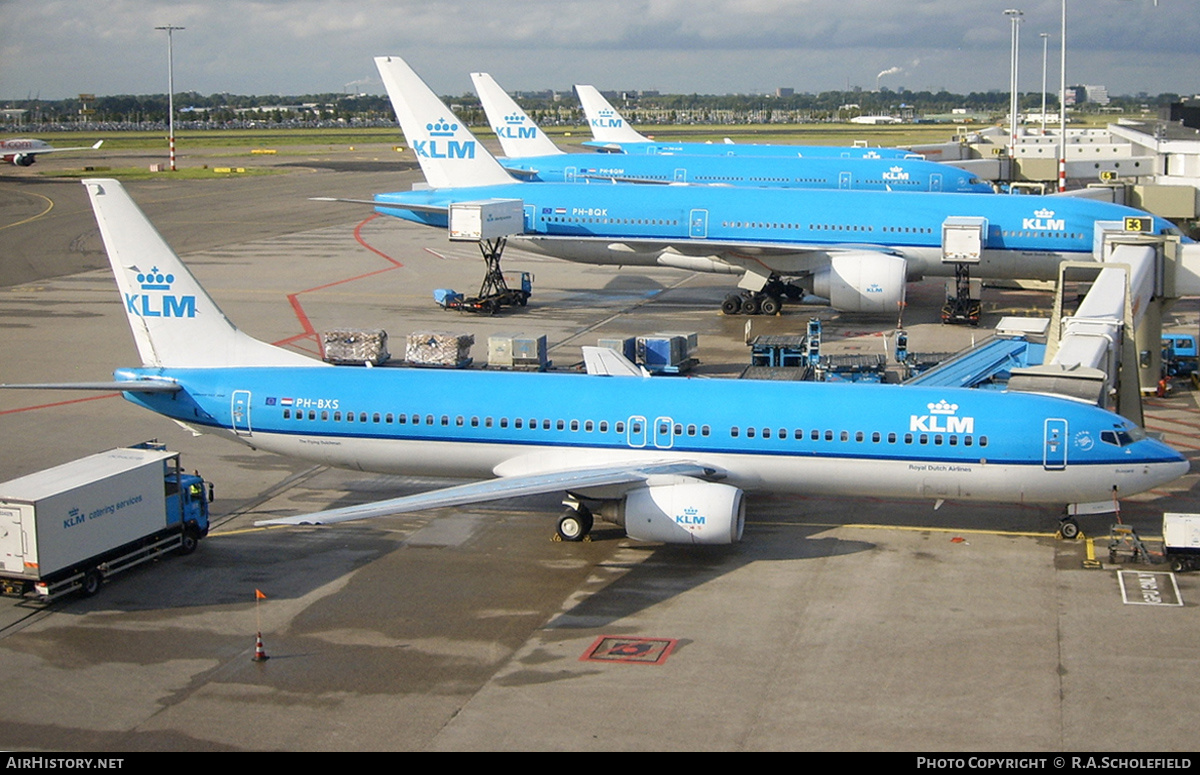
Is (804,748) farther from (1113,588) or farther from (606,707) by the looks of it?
(1113,588)

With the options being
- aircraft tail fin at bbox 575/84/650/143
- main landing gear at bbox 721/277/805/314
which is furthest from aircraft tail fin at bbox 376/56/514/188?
aircraft tail fin at bbox 575/84/650/143

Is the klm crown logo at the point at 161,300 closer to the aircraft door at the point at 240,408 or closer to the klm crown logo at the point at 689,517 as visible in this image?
the aircraft door at the point at 240,408

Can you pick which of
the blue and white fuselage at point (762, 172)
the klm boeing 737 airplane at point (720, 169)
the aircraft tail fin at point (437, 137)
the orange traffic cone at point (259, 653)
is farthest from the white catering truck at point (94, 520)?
the blue and white fuselage at point (762, 172)

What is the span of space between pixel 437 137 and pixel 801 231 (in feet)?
59.9

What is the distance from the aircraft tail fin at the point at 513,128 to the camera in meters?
75.4

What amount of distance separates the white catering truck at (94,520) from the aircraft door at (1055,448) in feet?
58.8

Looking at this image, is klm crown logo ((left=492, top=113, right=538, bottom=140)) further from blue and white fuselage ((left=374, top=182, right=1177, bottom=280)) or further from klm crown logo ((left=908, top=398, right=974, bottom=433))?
klm crown logo ((left=908, top=398, right=974, bottom=433))

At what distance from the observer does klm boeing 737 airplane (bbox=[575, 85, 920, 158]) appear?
94.4 metres

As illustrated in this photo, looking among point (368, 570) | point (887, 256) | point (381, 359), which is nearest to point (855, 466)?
point (368, 570)

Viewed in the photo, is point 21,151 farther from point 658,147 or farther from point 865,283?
point 865,283

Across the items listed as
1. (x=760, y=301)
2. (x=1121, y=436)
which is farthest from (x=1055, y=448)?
(x=760, y=301)

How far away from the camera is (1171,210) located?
195ft

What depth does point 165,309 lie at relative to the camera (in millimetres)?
29047

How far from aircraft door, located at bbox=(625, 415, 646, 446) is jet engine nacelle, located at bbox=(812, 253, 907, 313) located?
83.7ft
